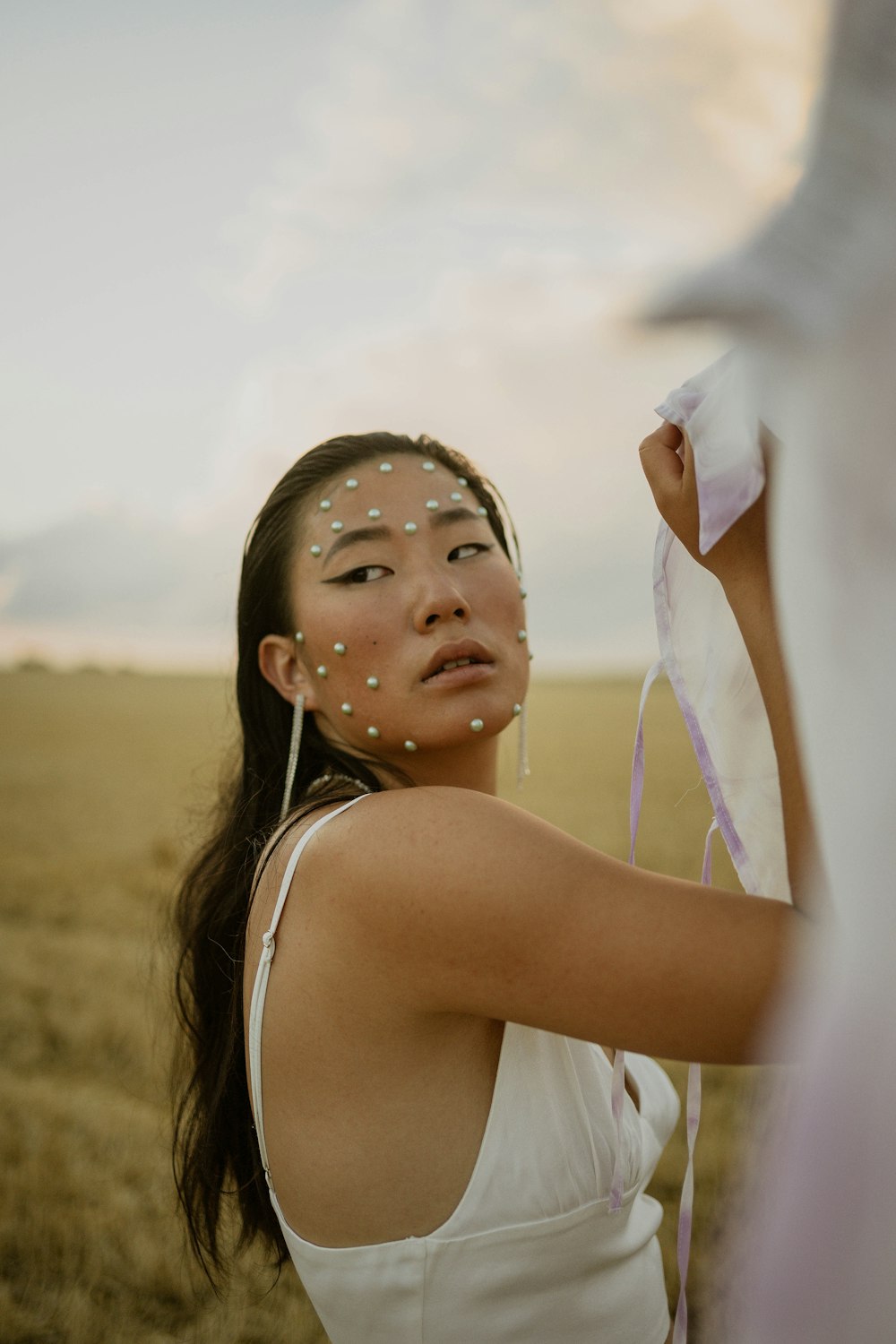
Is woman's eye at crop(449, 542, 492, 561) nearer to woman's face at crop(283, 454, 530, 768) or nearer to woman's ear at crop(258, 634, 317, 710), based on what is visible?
woman's face at crop(283, 454, 530, 768)

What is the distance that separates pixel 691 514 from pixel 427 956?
3.04 ft

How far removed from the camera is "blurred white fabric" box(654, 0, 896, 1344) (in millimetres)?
1160

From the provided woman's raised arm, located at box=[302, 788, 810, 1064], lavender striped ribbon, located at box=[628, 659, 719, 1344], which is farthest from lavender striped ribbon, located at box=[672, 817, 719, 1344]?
woman's raised arm, located at box=[302, 788, 810, 1064]

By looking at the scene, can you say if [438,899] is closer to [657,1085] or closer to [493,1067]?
[493,1067]

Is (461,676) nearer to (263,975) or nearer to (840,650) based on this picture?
(263,975)

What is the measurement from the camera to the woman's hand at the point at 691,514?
1690 mm

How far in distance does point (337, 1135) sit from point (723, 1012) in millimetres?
926

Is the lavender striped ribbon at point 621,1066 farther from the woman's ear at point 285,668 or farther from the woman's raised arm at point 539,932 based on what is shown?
the woman's ear at point 285,668

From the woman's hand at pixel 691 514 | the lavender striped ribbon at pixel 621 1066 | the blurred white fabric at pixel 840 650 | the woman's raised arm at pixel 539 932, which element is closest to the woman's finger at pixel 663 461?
the woman's hand at pixel 691 514

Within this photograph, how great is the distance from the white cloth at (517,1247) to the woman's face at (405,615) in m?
0.46

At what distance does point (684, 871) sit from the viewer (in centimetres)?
1042

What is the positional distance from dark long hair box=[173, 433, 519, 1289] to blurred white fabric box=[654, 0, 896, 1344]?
155 centimetres

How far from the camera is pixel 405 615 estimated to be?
7.96 ft

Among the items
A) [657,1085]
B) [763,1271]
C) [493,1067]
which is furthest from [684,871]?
Answer: [763,1271]
